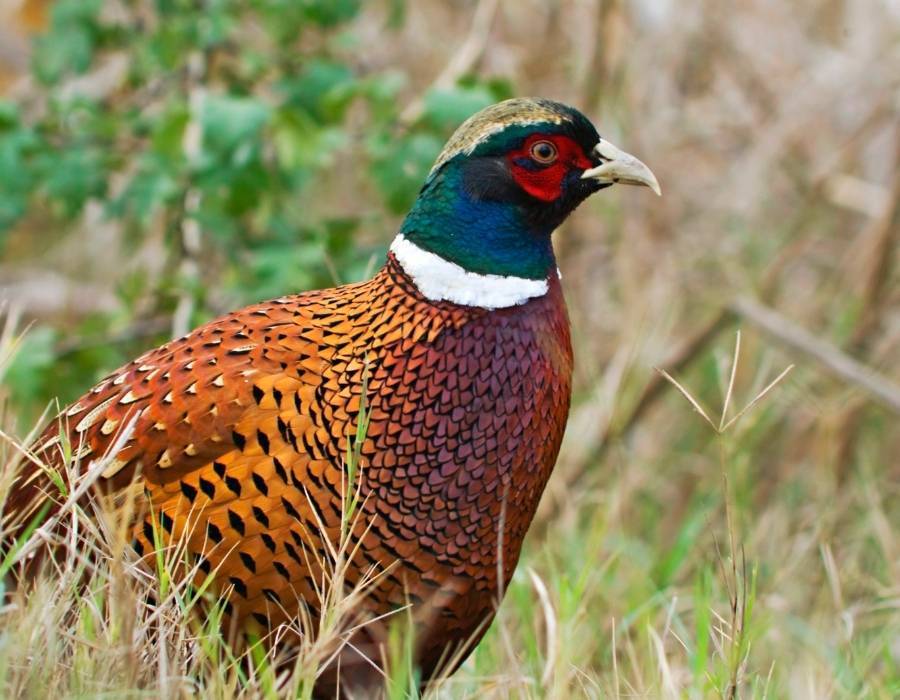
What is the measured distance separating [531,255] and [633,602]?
1.22 meters

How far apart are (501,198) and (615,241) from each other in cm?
333

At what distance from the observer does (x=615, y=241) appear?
6.02m

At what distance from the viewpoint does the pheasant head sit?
9.04ft

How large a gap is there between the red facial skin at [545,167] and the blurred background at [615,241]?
24.9 inches

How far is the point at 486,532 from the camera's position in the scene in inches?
104

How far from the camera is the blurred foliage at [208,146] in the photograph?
4.14m

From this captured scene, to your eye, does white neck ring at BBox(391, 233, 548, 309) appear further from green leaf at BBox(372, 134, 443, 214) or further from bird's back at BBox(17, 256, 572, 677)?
green leaf at BBox(372, 134, 443, 214)

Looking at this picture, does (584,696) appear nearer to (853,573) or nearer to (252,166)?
(853,573)

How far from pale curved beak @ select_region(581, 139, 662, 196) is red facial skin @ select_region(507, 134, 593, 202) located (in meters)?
0.04

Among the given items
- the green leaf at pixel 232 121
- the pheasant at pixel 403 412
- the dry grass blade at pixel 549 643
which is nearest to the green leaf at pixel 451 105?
the green leaf at pixel 232 121

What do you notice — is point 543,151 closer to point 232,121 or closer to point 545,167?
point 545,167

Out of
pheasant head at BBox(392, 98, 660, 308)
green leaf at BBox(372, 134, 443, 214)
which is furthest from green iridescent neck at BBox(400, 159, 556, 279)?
green leaf at BBox(372, 134, 443, 214)

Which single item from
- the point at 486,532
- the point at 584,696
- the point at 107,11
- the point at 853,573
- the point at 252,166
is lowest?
the point at 853,573

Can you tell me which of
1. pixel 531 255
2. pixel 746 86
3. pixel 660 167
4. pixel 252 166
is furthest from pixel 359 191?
pixel 531 255
